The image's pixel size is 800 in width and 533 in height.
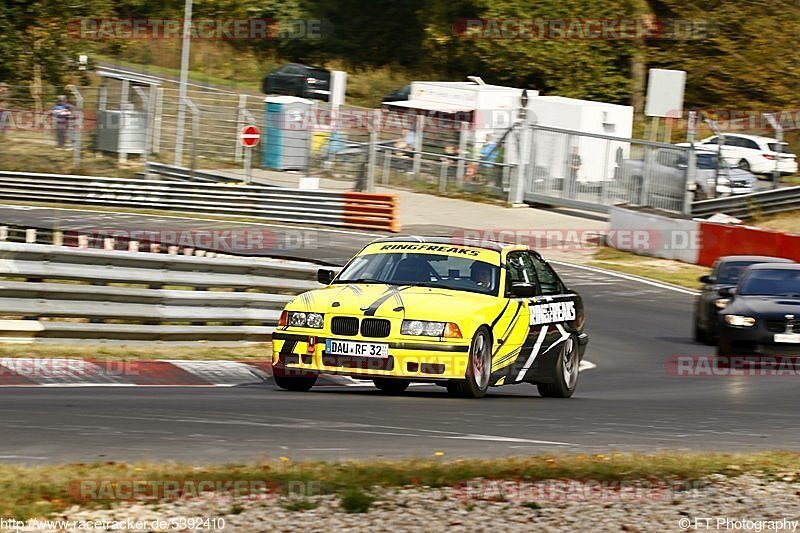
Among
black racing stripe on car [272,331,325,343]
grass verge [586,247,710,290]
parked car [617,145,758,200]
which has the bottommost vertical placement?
grass verge [586,247,710,290]

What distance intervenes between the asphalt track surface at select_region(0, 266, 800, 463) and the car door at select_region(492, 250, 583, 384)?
11.8 inches

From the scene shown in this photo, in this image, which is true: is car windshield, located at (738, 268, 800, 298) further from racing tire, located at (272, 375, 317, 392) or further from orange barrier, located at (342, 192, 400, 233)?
orange barrier, located at (342, 192, 400, 233)

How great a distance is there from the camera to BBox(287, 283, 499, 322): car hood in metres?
11.2

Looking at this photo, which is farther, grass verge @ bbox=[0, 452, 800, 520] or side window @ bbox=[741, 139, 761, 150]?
side window @ bbox=[741, 139, 761, 150]

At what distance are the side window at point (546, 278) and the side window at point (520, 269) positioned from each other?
96mm

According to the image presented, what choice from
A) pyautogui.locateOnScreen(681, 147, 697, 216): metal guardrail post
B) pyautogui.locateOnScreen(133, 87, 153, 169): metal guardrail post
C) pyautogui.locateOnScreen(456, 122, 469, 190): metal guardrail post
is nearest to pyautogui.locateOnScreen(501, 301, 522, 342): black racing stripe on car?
pyautogui.locateOnScreen(681, 147, 697, 216): metal guardrail post

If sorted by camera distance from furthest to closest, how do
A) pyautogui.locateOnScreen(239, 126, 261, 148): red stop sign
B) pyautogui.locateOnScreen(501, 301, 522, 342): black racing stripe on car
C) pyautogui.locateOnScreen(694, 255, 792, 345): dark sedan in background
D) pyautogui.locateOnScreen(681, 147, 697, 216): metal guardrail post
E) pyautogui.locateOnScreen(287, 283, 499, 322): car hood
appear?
pyautogui.locateOnScreen(239, 126, 261, 148): red stop sign
pyautogui.locateOnScreen(681, 147, 697, 216): metal guardrail post
pyautogui.locateOnScreen(694, 255, 792, 345): dark sedan in background
pyautogui.locateOnScreen(501, 301, 522, 342): black racing stripe on car
pyautogui.locateOnScreen(287, 283, 499, 322): car hood

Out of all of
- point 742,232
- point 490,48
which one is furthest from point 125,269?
point 490,48

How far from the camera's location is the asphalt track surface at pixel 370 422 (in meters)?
7.88

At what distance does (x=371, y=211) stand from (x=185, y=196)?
4735mm

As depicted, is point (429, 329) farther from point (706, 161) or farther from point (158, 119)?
point (158, 119)

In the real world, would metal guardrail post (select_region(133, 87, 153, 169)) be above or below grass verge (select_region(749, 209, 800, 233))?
above

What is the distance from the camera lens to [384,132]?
4203 cm

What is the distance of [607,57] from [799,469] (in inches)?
1915
